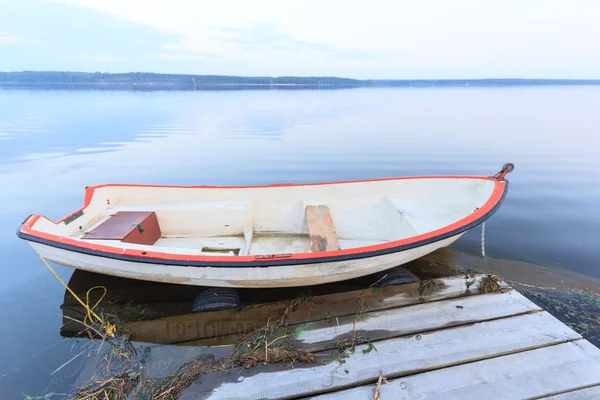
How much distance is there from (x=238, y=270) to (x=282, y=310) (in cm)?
86

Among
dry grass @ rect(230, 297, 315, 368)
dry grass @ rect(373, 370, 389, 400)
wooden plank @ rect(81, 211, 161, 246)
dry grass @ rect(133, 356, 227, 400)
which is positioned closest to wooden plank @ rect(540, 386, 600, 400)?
dry grass @ rect(373, 370, 389, 400)

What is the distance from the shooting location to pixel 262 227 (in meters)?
5.85

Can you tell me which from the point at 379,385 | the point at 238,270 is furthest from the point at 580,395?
the point at 238,270

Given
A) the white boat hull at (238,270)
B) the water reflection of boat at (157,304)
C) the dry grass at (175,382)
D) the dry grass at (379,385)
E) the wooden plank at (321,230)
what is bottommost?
the water reflection of boat at (157,304)

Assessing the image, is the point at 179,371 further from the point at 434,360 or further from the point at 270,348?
the point at 434,360

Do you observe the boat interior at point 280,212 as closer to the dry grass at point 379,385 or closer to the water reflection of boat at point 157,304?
the water reflection of boat at point 157,304

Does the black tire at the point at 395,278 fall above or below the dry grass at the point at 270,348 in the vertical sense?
above

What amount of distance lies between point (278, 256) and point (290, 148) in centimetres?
1328

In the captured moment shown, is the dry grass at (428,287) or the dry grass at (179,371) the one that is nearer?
the dry grass at (179,371)

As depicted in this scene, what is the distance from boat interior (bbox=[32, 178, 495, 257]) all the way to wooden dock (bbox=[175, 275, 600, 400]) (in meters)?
1.52

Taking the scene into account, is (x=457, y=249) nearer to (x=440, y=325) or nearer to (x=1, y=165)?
(x=440, y=325)

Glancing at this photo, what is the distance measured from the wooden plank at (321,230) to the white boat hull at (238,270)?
0.43 meters

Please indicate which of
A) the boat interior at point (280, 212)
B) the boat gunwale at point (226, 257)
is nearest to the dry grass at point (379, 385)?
the boat gunwale at point (226, 257)

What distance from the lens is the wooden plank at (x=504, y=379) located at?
2.85m
